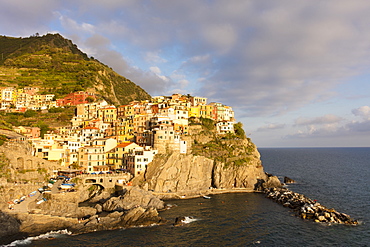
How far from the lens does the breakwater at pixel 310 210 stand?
168 ft

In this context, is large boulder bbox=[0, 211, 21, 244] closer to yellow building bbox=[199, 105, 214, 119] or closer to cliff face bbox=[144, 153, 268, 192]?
cliff face bbox=[144, 153, 268, 192]

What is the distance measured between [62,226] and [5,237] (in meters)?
8.28

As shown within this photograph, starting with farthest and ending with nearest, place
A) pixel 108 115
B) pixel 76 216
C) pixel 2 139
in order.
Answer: pixel 108 115, pixel 2 139, pixel 76 216

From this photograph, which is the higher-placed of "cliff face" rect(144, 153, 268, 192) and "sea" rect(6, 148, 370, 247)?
"cliff face" rect(144, 153, 268, 192)

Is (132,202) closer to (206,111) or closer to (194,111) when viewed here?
(194,111)

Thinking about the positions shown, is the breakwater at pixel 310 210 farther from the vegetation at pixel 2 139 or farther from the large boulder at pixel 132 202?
the vegetation at pixel 2 139

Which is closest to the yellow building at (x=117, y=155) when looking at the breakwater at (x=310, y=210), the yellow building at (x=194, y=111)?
the yellow building at (x=194, y=111)

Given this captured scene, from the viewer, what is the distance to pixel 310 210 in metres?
55.0

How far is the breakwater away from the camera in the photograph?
51.3m

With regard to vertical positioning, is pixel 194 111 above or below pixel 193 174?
above

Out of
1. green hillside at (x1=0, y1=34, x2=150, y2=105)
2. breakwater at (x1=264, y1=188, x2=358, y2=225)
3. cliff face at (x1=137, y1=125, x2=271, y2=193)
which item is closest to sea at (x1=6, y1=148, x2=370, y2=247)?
breakwater at (x1=264, y1=188, x2=358, y2=225)

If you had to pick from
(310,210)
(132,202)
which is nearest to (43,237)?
(132,202)

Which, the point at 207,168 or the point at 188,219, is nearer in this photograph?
the point at 188,219

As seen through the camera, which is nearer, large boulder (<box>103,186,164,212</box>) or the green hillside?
large boulder (<box>103,186,164,212</box>)
